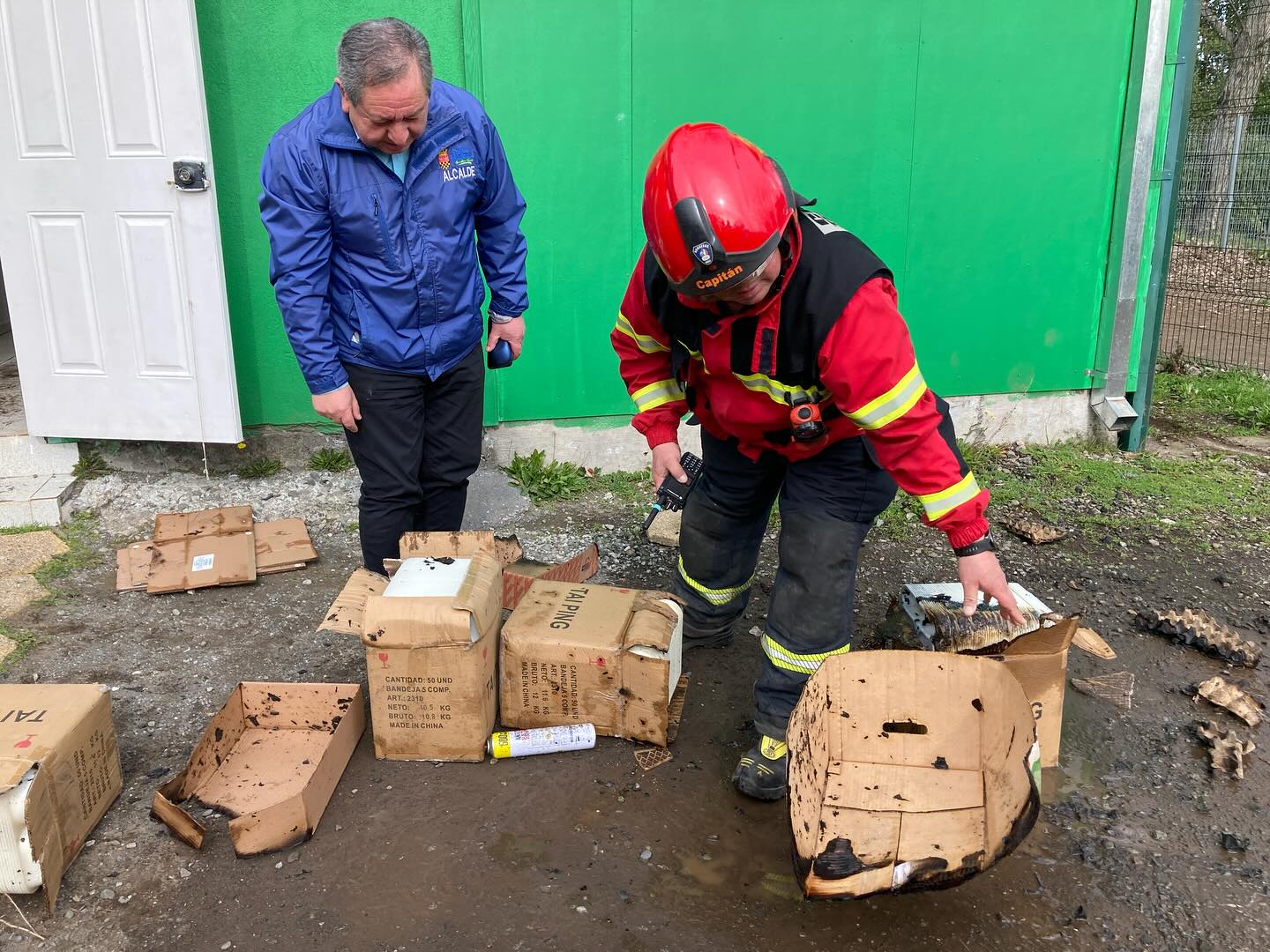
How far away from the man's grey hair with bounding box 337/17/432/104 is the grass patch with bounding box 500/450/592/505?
7.65 ft

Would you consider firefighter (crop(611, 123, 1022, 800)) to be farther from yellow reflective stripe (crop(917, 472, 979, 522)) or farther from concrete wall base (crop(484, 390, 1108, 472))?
concrete wall base (crop(484, 390, 1108, 472))

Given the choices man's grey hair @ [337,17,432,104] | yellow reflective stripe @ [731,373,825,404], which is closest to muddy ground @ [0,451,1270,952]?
yellow reflective stripe @ [731,373,825,404]

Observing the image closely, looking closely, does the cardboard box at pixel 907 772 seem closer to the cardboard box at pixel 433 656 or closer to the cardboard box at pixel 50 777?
the cardboard box at pixel 433 656

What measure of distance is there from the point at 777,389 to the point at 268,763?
178 centimetres

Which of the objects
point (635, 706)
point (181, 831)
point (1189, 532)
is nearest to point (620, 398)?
point (635, 706)

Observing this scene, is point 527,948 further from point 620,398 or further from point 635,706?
point 620,398

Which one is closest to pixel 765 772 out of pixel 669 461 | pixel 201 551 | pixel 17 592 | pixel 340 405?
pixel 669 461

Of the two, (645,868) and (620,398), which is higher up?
(620,398)

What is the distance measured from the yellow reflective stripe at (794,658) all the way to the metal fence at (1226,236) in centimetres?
496

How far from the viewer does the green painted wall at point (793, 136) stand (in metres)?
4.39

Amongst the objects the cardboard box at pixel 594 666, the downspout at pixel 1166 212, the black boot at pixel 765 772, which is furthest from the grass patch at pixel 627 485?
the downspout at pixel 1166 212

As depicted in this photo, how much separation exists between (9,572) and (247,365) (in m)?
1.39

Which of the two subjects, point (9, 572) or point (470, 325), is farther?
point (9, 572)

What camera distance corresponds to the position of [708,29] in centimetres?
455
